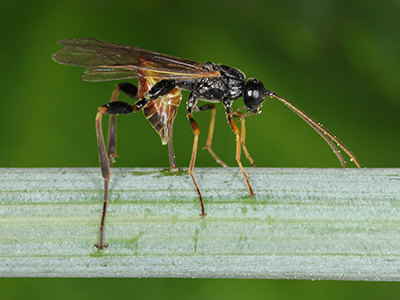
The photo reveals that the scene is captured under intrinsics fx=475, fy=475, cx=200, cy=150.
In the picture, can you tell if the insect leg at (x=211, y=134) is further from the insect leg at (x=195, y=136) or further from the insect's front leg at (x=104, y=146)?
the insect's front leg at (x=104, y=146)

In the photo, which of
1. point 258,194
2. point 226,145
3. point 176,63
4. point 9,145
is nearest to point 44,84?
point 9,145

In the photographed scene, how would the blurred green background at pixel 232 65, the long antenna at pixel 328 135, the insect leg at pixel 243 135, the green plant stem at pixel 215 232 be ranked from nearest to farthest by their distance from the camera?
1. the green plant stem at pixel 215 232
2. the long antenna at pixel 328 135
3. the blurred green background at pixel 232 65
4. the insect leg at pixel 243 135

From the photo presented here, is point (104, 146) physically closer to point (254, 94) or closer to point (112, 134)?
point (112, 134)

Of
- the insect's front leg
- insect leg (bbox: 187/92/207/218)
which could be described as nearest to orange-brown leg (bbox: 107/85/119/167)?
the insect's front leg

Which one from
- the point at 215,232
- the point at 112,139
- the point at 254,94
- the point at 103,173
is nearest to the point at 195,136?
the point at 254,94

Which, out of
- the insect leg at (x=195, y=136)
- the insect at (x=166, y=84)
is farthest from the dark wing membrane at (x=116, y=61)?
the insect leg at (x=195, y=136)

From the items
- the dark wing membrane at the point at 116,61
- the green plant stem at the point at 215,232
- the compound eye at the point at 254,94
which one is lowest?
the green plant stem at the point at 215,232

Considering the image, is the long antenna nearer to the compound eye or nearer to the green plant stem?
the compound eye

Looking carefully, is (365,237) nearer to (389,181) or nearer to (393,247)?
(393,247)
